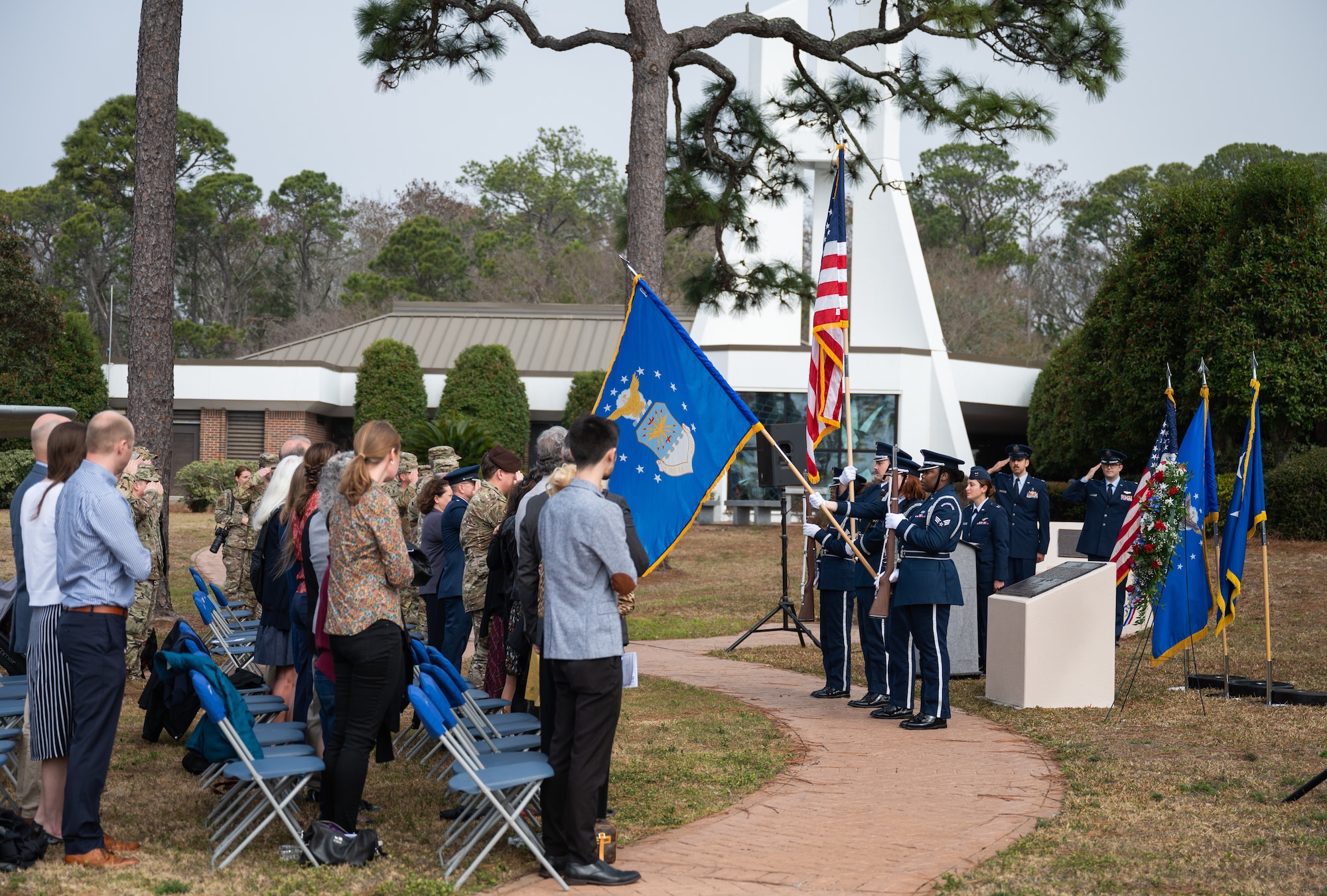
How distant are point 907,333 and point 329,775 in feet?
90.5

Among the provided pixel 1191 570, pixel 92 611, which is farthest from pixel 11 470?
pixel 1191 570

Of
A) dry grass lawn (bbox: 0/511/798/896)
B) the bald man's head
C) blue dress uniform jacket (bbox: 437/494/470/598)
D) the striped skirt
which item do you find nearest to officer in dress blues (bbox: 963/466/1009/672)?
dry grass lawn (bbox: 0/511/798/896)

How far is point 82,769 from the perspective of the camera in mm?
5035

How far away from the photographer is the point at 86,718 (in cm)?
508

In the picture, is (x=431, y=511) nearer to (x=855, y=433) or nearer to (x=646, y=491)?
(x=646, y=491)

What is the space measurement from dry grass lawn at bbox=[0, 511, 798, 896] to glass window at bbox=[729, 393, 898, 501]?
19.1 meters

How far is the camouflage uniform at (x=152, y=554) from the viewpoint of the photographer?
9031 mm

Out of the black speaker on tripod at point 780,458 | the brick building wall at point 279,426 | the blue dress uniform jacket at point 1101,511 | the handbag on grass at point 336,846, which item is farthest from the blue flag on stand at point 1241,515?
the brick building wall at point 279,426

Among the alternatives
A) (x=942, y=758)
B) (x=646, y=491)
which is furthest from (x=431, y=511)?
(x=942, y=758)

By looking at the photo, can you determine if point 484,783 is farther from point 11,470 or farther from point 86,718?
point 11,470

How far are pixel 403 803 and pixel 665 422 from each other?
10.2 ft

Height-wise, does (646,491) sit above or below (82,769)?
above

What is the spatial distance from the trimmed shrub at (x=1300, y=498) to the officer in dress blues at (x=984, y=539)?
10391 mm

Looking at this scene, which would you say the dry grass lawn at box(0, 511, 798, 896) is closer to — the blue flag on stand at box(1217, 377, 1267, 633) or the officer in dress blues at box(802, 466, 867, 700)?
the officer in dress blues at box(802, 466, 867, 700)
